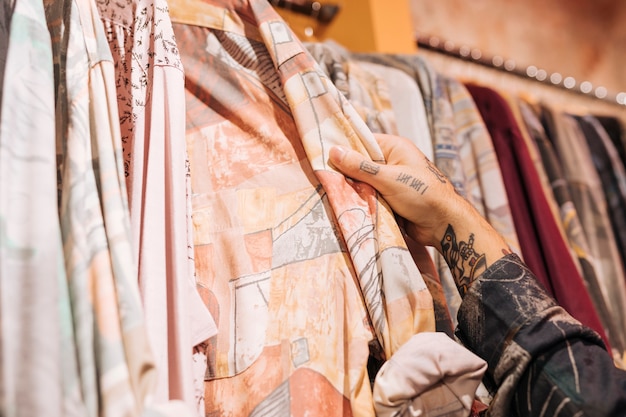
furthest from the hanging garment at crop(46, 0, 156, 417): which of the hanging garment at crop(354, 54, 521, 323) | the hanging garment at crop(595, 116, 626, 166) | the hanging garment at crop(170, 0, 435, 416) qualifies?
the hanging garment at crop(595, 116, 626, 166)

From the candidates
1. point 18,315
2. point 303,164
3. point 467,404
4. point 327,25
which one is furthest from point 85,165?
point 327,25

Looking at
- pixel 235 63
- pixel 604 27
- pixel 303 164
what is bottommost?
pixel 303 164

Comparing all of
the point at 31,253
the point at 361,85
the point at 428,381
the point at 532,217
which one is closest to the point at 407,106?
the point at 361,85

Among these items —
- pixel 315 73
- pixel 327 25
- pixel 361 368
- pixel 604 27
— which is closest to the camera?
pixel 361 368

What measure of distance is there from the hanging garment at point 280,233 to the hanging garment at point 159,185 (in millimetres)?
42

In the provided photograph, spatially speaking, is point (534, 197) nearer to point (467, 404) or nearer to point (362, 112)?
point (362, 112)

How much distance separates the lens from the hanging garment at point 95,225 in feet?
1.14

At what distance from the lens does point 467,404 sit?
429mm

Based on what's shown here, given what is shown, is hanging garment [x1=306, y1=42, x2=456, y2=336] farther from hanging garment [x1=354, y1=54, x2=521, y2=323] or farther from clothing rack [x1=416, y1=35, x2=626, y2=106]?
clothing rack [x1=416, y1=35, x2=626, y2=106]

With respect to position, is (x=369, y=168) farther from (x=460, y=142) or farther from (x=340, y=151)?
(x=460, y=142)

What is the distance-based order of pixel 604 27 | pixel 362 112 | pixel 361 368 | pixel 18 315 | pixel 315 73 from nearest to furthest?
pixel 18 315 < pixel 361 368 < pixel 315 73 < pixel 362 112 < pixel 604 27

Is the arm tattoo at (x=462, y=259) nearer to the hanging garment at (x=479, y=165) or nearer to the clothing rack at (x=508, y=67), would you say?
the hanging garment at (x=479, y=165)

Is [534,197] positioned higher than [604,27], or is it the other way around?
Result: [604,27]

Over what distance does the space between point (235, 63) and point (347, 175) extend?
0.62ft
